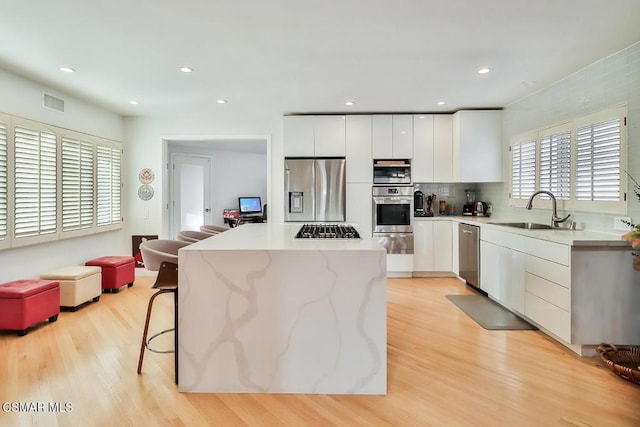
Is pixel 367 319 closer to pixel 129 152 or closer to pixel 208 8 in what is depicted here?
pixel 208 8

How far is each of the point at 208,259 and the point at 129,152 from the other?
3.89 meters

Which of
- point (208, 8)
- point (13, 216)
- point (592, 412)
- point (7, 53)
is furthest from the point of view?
point (13, 216)

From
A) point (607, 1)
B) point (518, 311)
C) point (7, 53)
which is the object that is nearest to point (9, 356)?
point (7, 53)

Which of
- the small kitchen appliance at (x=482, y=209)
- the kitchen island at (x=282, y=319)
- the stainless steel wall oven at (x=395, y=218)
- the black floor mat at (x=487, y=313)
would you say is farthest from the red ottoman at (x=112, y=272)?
the small kitchen appliance at (x=482, y=209)

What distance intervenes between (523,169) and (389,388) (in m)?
3.34

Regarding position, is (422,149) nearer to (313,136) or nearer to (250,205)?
(313,136)

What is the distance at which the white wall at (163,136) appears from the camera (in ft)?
16.4

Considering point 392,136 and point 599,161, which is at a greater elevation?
point 392,136

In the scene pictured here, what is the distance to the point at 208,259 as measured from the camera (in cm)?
200

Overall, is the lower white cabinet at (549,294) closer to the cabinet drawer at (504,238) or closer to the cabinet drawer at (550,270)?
the cabinet drawer at (550,270)

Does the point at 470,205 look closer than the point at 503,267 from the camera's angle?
No

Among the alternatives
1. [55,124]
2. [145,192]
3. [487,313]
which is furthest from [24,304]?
[487,313]

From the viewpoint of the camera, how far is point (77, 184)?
4027 millimetres

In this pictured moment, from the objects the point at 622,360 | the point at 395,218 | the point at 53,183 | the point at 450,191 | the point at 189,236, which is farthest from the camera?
the point at 450,191
